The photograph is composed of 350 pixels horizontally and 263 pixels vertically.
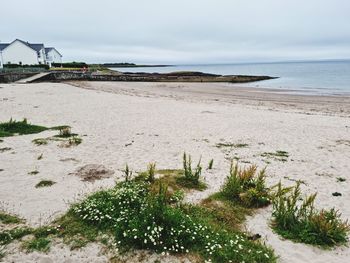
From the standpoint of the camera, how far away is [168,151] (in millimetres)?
10711

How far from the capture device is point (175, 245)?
5.03 meters

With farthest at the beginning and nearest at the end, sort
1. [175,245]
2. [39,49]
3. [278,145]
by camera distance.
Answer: [39,49] → [278,145] → [175,245]

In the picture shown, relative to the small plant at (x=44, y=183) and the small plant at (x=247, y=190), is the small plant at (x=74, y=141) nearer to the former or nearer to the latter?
the small plant at (x=44, y=183)

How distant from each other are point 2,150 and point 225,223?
822cm

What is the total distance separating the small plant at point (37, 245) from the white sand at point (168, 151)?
181 millimetres

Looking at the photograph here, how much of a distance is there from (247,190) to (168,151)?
4.23 meters

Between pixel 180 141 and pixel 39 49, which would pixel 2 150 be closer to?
pixel 180 141

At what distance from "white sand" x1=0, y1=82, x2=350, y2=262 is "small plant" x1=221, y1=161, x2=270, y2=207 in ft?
1.14

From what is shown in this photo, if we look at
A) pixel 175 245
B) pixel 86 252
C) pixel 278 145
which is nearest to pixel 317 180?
pixel 278 145

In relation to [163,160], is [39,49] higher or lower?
higher

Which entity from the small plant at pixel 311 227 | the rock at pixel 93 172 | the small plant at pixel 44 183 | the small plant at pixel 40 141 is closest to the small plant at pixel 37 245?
the small plant at pixel 44 183

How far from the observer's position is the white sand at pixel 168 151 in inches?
246

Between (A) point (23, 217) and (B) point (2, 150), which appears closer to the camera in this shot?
(A) point (23, 217)

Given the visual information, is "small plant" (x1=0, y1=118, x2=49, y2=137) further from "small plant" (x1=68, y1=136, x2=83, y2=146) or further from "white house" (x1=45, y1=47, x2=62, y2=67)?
"white house" (x1=45, y1=47, x2=62, y2=67)
